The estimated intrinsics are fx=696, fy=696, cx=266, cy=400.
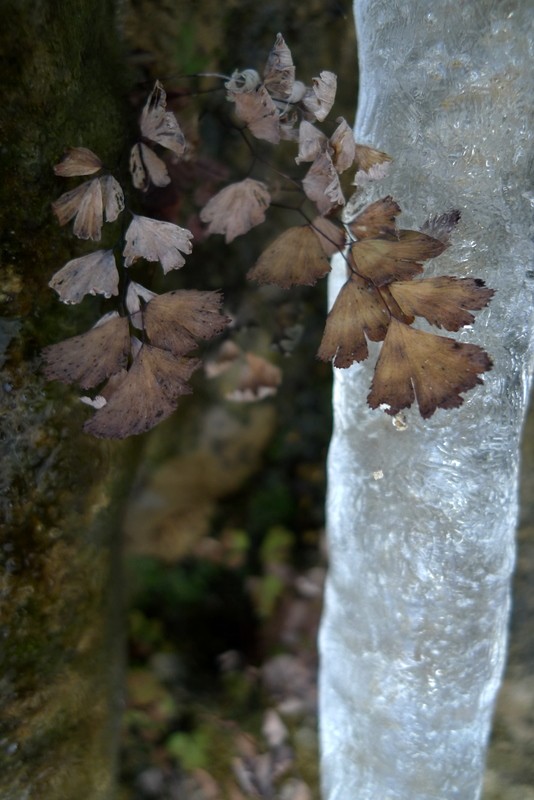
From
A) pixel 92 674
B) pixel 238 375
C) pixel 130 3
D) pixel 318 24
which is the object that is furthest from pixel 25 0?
pixel 92 674

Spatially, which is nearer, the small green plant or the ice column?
the small green plant

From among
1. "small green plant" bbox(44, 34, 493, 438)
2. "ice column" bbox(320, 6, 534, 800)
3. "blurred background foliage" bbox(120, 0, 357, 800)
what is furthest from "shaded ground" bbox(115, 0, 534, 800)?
"small green plant" bbox(44, 34, 493, 438)

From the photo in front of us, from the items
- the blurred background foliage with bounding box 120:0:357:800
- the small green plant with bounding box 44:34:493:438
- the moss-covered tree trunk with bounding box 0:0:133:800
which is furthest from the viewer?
the blurred background foliage with bounding box 120:0:357:800

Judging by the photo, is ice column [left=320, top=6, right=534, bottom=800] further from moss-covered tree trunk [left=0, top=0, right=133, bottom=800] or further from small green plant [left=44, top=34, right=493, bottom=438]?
moss-covered tree trunk [left=0, top=0, right=133, bottom=800]

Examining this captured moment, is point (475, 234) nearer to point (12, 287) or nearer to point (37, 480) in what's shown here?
point (12, 287)

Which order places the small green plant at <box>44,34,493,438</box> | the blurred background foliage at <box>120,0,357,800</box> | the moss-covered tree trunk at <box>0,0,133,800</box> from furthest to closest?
the blurred background foliage at <box>120,0,357,800</box>
the moss-covered tree trunk at <box>0,0,133,800</box>
the small green plant at <box>44,34,493,438</box>

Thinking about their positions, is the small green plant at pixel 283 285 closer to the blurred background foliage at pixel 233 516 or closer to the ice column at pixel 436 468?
the ice column at pixel 436 468

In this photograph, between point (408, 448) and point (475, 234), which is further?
point (408, 448)
